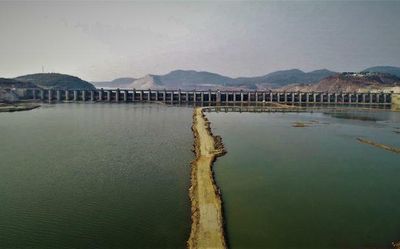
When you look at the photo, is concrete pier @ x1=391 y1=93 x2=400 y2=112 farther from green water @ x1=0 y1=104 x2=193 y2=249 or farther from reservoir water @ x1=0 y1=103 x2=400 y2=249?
green water @ x1=0 y1=104 x2=193 y2=249

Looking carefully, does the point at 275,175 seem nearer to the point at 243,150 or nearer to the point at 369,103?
the point at 243,150

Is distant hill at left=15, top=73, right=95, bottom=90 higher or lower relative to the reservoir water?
higher

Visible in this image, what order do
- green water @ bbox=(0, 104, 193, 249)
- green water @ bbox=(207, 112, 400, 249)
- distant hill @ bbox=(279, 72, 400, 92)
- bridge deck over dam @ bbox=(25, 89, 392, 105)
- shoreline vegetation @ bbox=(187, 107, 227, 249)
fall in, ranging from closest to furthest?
shoreline vegetation @ bbox=(187, 107, 227, 249), green water @ bbox=(0, 104, 193, 249), green water @ bbox=(207, 112, 400, 249), bridge deck over dam @ bbox=(25, 89, 392, 105), distant hill @ bbox=(279, 72, 400, 92)

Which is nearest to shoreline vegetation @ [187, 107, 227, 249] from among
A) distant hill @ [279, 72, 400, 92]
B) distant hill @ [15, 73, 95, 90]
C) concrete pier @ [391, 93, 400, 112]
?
concrete pier @ [391, 93, 400, 112]

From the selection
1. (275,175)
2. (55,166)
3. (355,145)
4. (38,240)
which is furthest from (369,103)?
(38,240)

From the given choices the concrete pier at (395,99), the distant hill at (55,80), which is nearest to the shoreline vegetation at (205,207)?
the concrete pier at (395,99)

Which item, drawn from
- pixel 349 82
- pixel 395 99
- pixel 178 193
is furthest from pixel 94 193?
pixel 349 82

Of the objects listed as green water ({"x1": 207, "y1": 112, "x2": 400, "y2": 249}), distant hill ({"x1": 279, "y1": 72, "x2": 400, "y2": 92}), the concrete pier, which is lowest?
green water ({"x1": 207, "y1": 112, "x2": 400, "y2": 249})

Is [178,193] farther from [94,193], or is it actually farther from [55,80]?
[55,80]
